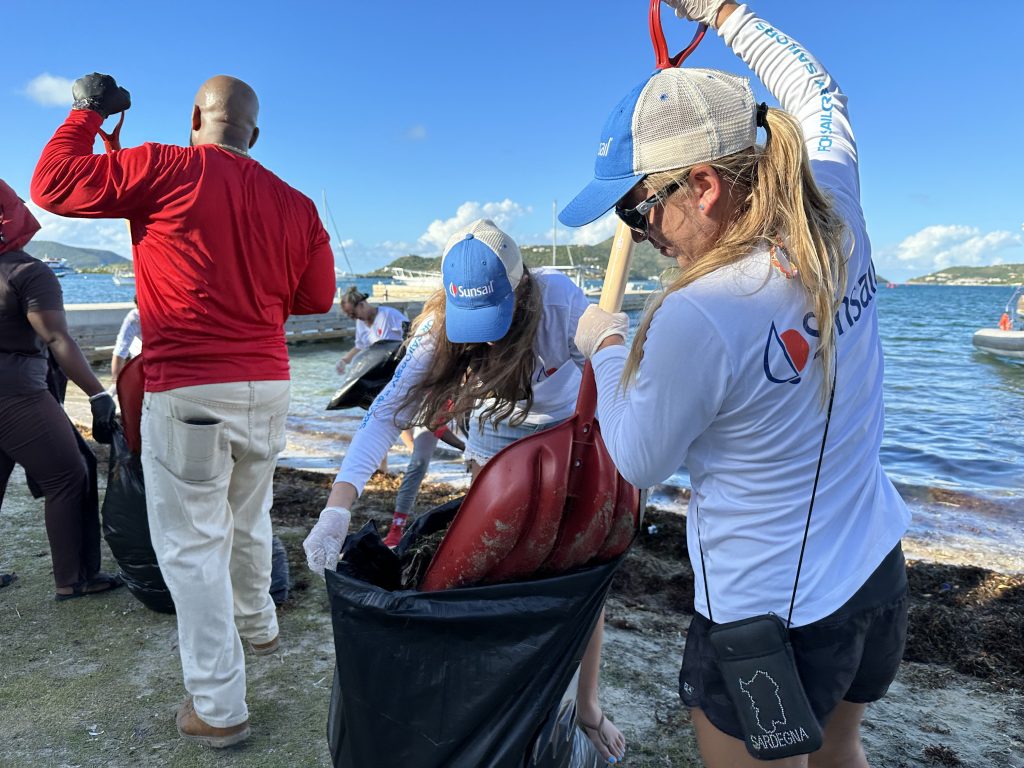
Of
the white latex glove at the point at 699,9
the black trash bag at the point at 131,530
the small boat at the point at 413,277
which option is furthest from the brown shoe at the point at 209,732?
the small boat at the point at 413,277

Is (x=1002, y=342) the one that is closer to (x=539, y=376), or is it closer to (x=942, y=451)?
(x=942, y=451)

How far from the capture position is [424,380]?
1991mm

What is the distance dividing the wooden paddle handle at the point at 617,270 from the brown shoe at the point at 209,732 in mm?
1748

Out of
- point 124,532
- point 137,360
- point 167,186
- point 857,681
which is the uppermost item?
point 167,186

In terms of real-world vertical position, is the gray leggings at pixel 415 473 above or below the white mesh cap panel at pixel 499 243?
below

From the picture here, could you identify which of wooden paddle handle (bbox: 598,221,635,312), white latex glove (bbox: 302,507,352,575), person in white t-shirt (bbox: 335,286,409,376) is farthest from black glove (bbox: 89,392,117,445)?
person in white t-shirt (bbox: 335,286,409,376)

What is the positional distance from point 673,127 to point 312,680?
7.51 ft

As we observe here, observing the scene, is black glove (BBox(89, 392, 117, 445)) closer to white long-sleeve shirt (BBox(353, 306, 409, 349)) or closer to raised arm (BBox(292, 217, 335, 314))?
raised arm (BBox(292, 217, 335, 314))

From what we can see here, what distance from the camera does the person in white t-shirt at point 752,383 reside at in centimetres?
109

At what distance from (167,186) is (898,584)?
6.84ft

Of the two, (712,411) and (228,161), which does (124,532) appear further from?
(712,411)

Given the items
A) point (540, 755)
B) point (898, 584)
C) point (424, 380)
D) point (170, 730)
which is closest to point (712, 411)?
point (898, 584)

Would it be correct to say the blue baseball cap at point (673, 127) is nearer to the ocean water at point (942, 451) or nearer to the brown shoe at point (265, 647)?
the brown shoe at point (265, 647)

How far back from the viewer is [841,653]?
47.8 inches
